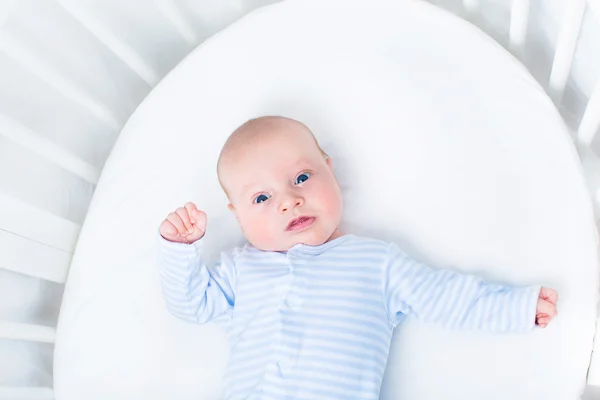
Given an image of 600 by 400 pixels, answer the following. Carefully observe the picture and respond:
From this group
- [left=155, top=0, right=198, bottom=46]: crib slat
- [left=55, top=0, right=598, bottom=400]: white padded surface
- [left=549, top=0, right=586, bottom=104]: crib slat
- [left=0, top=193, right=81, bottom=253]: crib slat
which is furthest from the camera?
[left=155, top=0, right=198, bottom=46]: crib slat

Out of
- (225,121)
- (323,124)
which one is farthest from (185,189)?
(323,124)

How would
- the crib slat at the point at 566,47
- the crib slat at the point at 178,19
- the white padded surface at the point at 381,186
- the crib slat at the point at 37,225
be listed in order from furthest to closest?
the crib slat at the point at 178,19, the crib slat at the point at 37,225, the white padded surface at the point at 381,186, the crib slat at the point at 566,47

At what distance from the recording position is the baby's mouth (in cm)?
115

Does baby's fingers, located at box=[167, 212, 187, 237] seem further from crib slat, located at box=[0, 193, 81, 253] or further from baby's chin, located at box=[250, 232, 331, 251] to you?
crib slat, located at box=[0, 193, 81, 253]

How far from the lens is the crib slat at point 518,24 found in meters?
1.12

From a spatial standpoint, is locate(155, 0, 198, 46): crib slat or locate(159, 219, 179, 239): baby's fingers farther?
locate(155, 0, 198, 46): crib slat

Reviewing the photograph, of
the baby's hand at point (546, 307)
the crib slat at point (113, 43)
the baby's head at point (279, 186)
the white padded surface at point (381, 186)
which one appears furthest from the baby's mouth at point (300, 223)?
the crib slat at point (113, 43)

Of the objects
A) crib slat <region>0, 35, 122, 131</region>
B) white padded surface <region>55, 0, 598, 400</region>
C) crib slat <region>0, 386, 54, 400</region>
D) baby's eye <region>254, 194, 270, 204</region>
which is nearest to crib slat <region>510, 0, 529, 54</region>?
white padded surface <region>55, 0, 598, 400</region>

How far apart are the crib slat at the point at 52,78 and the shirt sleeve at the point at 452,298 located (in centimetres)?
55

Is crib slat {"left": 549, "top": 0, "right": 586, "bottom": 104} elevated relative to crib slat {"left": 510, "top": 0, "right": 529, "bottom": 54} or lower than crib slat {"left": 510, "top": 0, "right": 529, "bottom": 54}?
lower

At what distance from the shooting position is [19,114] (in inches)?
50.1

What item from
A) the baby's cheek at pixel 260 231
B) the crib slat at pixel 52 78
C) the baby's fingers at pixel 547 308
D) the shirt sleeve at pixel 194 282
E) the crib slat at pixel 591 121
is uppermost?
the crib slat at pixel 52 78

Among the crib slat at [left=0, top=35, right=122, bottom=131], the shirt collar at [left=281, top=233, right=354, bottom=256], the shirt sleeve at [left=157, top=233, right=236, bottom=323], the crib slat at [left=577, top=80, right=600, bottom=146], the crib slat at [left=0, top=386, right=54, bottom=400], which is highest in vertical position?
the crib slat at [left=0, top=35, right=122, bottom=131]

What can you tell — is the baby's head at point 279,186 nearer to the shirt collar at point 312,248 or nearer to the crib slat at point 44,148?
the shirt collar at point 312,248
